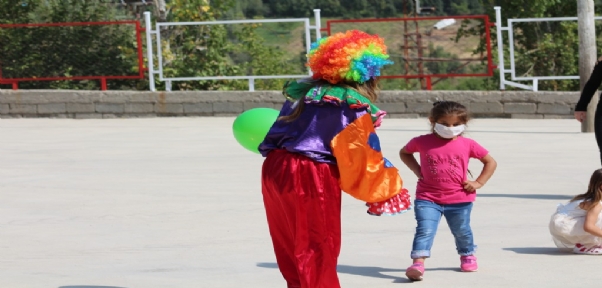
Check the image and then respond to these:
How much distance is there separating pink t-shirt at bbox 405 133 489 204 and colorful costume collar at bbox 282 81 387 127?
3.07 feet

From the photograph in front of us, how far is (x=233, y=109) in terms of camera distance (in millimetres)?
16047

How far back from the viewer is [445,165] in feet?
19.4

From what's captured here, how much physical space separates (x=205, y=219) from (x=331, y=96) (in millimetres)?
3362

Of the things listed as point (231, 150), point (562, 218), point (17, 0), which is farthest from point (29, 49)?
point (562, 218)

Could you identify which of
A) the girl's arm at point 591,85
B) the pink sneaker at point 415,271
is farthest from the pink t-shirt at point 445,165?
the girl's arm at point 591,85

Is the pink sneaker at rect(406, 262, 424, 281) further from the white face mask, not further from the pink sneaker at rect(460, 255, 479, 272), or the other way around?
the white face mask

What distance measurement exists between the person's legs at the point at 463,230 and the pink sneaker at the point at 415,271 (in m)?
0.30

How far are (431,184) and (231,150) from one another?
6.34 meters

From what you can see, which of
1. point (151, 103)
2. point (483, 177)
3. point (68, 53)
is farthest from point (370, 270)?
point (68, 53)

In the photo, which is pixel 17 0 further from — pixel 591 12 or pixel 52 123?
pixel 591 12

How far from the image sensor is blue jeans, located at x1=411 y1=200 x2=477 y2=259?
5965mm

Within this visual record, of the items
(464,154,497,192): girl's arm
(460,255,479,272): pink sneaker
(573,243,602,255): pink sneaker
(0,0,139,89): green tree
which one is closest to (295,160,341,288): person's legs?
(464,154,497,192): girl's arm

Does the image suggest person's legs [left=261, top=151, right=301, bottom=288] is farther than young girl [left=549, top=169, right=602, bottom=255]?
No

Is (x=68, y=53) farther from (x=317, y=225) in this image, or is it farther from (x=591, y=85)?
(x=317, y=225)
